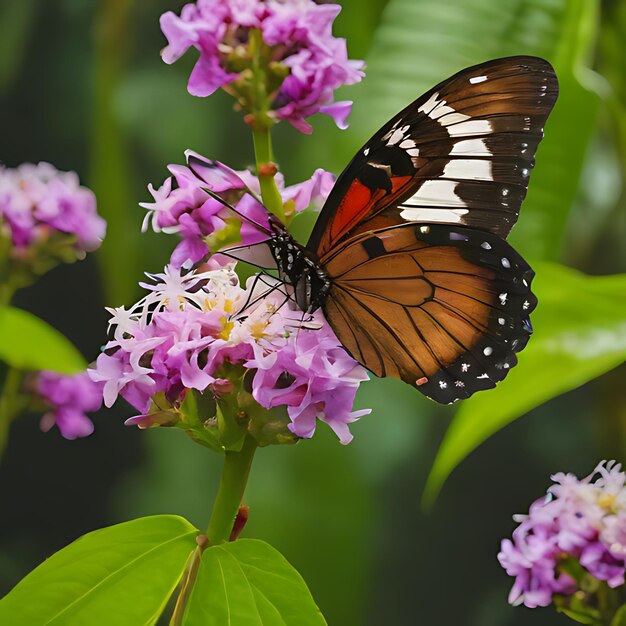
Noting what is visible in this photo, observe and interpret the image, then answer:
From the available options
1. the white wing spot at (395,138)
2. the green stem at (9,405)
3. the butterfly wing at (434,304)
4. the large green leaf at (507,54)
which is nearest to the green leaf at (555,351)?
the large green leaf at (507,54)

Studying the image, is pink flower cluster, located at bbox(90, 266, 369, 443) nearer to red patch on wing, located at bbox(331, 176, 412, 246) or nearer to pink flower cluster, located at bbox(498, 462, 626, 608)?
red patch on wing, located at bbox(331, 176, 412, 246)

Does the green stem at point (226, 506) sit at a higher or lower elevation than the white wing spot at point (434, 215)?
lower

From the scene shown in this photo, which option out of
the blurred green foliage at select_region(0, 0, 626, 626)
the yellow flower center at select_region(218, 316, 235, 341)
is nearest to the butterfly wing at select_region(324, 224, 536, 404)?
the yellow flower center at select_region(218, 316, 235, 341)

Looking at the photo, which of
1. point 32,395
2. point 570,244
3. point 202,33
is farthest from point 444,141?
point 570,244

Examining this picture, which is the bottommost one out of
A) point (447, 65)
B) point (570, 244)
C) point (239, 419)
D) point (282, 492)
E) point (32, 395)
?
point (282, 492)

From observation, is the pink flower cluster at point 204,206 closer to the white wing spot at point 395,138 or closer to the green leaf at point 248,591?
the white wing spot at point 395,138

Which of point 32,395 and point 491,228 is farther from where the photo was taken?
point 32,395

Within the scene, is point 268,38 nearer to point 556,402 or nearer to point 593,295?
point 593,295
